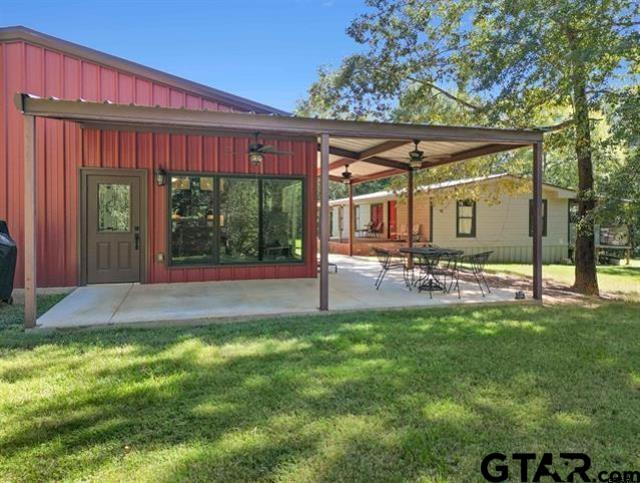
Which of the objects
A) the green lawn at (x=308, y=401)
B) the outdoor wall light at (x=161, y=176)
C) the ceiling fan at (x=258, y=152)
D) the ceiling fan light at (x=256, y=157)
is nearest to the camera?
the green lawn at (x=308, y=401)

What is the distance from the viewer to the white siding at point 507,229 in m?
16.4

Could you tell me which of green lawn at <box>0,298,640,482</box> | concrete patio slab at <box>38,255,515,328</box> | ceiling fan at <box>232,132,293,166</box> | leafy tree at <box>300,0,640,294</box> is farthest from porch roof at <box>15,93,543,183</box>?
green lawn at <box>0,298,640,482</box>

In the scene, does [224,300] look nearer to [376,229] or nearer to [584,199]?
[584,199]

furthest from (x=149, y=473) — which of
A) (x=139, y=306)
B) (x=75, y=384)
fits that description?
(x=139, y=306)

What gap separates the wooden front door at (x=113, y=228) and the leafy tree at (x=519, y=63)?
6868 mm

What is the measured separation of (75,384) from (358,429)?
2.31m

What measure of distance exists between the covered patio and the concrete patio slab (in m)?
0.01

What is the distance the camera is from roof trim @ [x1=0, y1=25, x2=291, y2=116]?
774 cm

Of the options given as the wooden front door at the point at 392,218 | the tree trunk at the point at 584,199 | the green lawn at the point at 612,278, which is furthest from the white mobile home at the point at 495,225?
the tree trunk at the point at 584,199

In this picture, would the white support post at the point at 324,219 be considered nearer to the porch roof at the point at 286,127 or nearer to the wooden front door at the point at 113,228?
the porch roof at the point at 286,127

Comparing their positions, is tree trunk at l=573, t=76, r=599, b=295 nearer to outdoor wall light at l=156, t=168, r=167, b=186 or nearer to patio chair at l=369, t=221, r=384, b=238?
outdoor wall light at l=156, t=168, r=167, b=186

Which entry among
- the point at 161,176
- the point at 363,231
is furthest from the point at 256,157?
the point at 363,231

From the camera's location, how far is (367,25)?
1145 centimetres

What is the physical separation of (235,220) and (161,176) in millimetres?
1632
